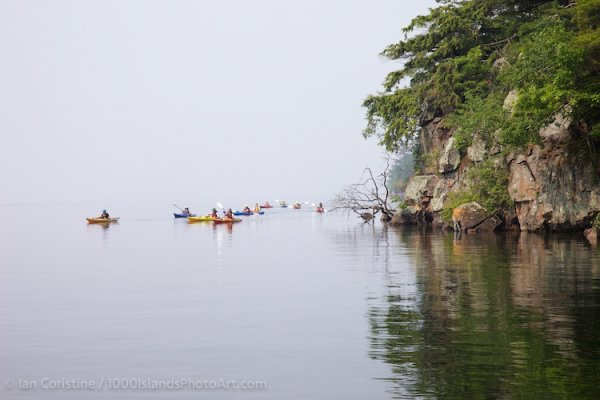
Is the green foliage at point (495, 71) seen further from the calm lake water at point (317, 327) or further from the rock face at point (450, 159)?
the calm lake water at point (317, 327)

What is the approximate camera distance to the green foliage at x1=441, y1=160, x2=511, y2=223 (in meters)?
54.6

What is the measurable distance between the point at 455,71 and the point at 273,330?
47168mm

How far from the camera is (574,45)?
144ft

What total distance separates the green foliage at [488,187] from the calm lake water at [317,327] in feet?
46.0

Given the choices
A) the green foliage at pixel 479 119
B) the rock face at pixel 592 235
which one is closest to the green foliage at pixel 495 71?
the green foliage at pixel 479 119

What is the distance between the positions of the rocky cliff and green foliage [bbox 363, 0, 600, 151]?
5.23ft

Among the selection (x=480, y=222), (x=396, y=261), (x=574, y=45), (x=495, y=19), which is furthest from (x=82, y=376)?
(x=495, y=19)

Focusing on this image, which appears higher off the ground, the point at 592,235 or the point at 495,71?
the point at 495,71

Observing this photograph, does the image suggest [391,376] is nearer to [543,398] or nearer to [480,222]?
[543,398]

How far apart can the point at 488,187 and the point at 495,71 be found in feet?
38.0

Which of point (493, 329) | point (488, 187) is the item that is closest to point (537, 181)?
point (488, 187)

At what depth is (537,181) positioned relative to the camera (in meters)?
51.0

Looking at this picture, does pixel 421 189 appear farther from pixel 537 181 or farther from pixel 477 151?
pixel 537 181

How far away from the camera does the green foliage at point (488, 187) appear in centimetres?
5456
